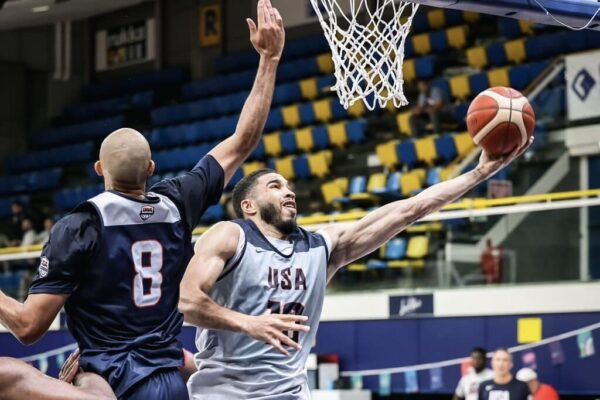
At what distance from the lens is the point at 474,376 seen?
37.0 ft

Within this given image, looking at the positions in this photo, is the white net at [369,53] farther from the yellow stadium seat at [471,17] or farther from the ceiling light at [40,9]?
the ceiling light at [40,9]

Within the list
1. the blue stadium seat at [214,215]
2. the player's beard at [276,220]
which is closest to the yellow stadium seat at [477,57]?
the blue stadium seat at [214,215]

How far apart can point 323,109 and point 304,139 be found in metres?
0.57

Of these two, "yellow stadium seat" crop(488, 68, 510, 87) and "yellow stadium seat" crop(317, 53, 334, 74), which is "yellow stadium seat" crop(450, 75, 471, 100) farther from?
"yellow stadium seat" crop(317, 53, 334, 74)

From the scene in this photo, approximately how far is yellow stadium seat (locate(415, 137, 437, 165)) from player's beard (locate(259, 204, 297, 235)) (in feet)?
31.6

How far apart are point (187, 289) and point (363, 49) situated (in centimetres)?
334

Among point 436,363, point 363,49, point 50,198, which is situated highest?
point 363,49

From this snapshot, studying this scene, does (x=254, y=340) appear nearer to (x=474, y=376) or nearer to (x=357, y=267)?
(x=474, y=376)

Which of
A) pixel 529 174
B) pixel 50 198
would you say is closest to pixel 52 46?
pixel 50 198

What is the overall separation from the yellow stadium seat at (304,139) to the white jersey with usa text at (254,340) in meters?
12.4

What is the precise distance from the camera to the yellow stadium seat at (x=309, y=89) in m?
18.4

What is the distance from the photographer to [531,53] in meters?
15.2

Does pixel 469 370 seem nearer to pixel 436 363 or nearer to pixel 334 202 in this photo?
pixel 436 363

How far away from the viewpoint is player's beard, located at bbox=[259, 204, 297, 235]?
16.6ft
